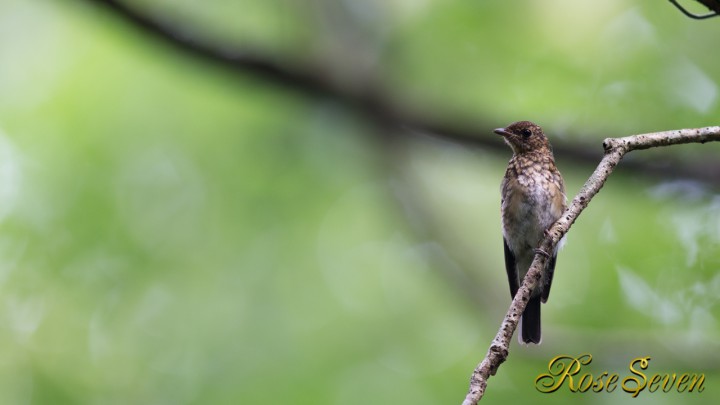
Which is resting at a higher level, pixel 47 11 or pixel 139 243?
pixel 47 11

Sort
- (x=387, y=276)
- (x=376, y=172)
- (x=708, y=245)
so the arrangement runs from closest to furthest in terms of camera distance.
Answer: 1. (x=708, y=245)
2. (x=376, y=172)
3. (x=387, y=276)

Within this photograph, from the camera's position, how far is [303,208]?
11086 mm

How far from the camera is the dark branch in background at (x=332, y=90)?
6160 mm

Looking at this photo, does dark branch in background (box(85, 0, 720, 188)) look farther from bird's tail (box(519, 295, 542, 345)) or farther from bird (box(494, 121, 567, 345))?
bird's tail (box(519, 295, 542, 345))

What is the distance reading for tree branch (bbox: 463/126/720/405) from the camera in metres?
2.56

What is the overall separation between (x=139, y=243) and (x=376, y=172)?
3.17 metres

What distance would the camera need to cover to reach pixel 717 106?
7418 mm

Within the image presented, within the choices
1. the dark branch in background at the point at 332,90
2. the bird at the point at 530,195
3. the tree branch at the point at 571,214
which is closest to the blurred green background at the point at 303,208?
the dark branch in background at the point at 332,90

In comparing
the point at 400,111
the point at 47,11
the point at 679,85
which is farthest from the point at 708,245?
the point at 47,11

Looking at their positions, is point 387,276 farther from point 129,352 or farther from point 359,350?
point 129,352

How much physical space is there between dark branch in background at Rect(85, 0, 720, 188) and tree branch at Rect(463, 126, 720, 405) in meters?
3.41

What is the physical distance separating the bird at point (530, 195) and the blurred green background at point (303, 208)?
251cm

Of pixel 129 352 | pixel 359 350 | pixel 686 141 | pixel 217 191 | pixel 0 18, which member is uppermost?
pixel 0 18

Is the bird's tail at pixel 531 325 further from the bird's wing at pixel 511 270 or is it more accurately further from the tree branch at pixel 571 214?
the tree branch at pixel 571 214
